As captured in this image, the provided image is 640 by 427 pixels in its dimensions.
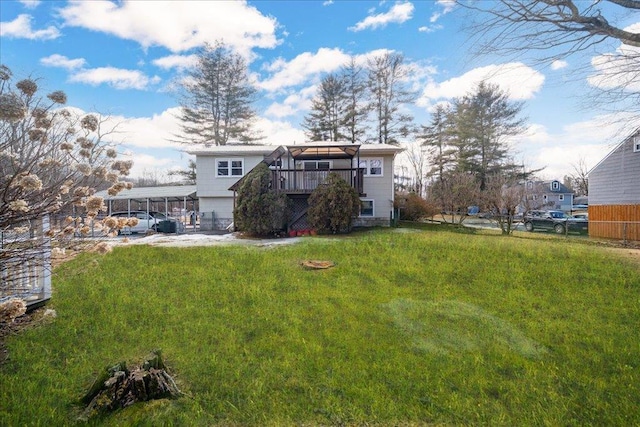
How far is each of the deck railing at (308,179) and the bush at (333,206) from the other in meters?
0.83

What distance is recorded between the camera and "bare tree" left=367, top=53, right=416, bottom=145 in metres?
26.1

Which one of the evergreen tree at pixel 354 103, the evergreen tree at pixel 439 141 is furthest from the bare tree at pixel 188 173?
the evergreen tree at pixel 439 141

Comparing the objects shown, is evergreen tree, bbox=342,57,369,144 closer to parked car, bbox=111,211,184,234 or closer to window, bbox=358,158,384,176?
window, bbox=358,158,384,176

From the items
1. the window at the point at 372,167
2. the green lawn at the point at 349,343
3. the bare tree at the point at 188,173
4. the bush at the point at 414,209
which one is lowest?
the green lawn at the point at 349,343

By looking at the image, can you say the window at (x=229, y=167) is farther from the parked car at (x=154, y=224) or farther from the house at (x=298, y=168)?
the parked car at (x=154, y=224)

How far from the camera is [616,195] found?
16.1 metres

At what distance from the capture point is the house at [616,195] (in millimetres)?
15039

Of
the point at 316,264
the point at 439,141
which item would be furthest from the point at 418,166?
the point at 316,264

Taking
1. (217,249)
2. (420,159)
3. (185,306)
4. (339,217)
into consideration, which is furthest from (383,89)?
(185,306)

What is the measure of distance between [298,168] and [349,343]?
12.5 m

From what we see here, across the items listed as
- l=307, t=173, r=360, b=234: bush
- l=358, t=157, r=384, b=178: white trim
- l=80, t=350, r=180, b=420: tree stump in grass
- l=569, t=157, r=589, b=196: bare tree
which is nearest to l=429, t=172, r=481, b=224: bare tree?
l=358, t=157, r=384, b=178: white trim

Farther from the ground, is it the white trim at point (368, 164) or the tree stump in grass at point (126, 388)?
the white trim at point (368, 164)

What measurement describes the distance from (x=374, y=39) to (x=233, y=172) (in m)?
9.80

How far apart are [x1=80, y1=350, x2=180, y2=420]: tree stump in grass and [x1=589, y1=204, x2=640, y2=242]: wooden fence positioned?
18012 millimetres
